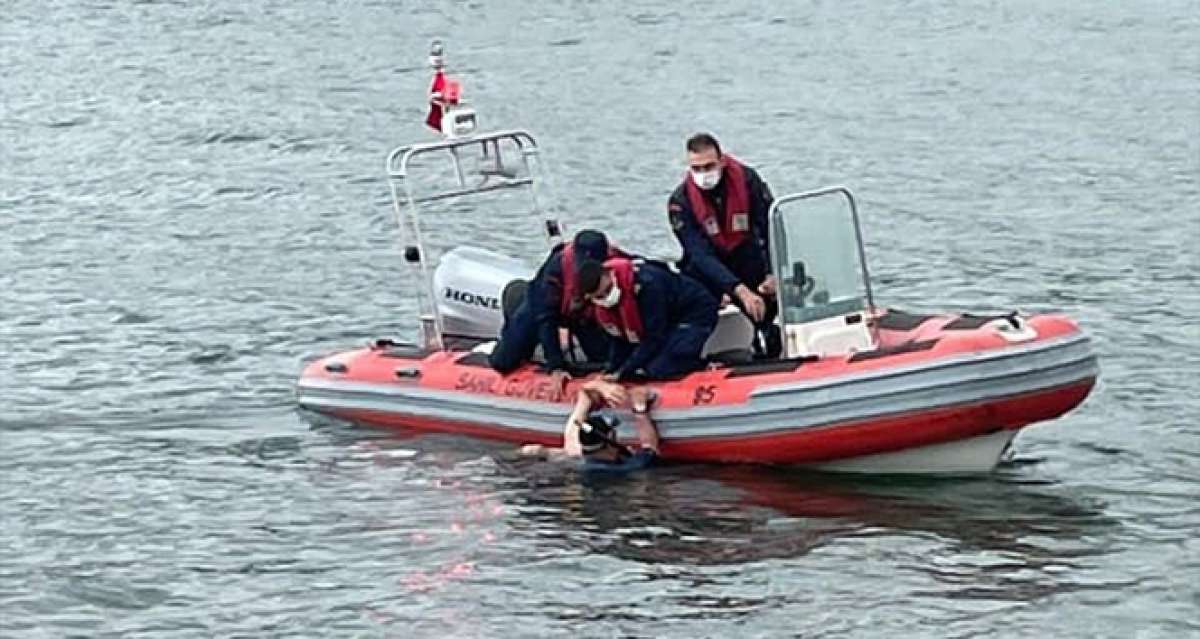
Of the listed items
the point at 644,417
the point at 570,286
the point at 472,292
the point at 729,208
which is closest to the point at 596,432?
the point at 644,417

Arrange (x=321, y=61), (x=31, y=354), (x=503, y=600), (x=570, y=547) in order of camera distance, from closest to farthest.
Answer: (x=503, y=600) < (x=570, y=547) < (x=31, y=354) < (x=321, y=61)

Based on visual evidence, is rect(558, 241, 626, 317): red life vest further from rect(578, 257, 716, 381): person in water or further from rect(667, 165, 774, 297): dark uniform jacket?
rect(667, 165, 774, 297): dark uniform jacket

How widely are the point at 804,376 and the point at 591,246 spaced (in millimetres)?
1224

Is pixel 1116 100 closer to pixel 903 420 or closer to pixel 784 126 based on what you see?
pixel 784 126

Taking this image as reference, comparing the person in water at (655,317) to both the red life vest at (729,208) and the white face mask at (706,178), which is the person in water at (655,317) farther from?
the white face mask at (706,178)

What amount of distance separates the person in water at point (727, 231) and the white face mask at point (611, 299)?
56 cm

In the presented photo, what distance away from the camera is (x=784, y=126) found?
2864 cm

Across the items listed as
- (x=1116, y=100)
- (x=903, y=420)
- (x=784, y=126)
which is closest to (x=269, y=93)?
(x=784, y=126)

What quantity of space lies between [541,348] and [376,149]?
1422 cm

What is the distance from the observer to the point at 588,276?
13.1m

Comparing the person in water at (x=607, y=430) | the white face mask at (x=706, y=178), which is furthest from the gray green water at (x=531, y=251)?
the white face mask at (x=706, y=178)

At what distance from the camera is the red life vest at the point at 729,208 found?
13.7 meters

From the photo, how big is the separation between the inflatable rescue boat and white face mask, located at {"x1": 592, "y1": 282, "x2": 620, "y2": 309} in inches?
18.9

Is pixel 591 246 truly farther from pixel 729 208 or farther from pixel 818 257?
pixel 818 257
